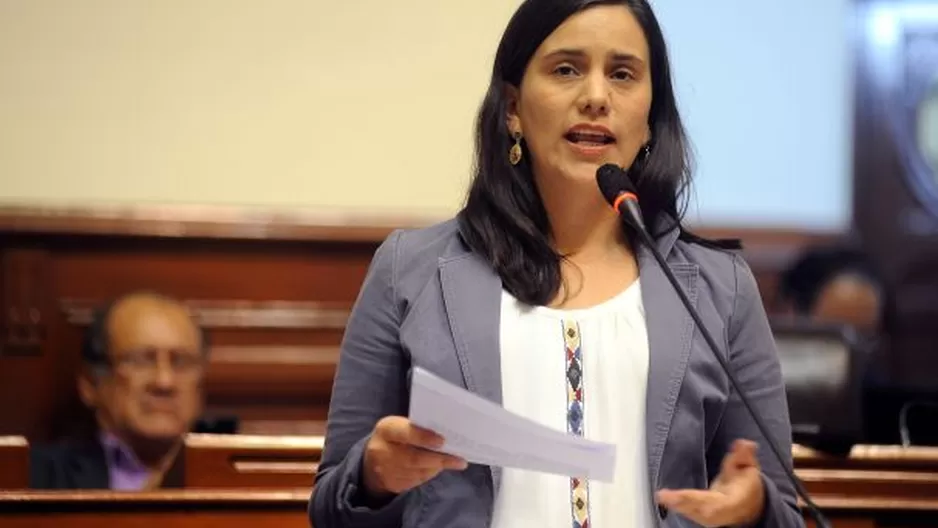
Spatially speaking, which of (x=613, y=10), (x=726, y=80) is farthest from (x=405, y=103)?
(x=613, y=10)

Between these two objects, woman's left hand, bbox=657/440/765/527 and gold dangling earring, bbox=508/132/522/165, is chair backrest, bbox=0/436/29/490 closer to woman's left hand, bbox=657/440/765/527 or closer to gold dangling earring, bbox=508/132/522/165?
gold dangling earring, bbox=508/132/522/165

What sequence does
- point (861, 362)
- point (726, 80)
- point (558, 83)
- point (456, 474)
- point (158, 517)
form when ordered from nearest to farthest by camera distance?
point (456, 474) → point (558, 83) → point (158, 517) → point (861, 362) → point (726, 80)

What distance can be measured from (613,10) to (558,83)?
0.34 ft

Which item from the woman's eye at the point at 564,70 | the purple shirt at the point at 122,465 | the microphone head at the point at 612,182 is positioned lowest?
the purple shirt at the point at 122,465

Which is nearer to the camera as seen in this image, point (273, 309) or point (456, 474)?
point (456, 474)

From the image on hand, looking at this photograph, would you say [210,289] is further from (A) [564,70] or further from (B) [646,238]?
(B) [646,238]

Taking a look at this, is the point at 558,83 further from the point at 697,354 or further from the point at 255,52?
the point at 255,52

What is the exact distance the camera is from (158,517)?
2.19 metres

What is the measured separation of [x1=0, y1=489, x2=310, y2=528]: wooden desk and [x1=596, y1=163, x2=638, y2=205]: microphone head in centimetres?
79

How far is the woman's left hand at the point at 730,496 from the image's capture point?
150 cm

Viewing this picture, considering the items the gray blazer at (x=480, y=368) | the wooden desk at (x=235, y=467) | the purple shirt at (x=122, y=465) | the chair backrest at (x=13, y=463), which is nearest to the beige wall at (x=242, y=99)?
the purple shirt at (x=122, y=465)

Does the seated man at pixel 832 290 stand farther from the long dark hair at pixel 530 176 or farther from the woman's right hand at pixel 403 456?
the woman's right hand at pixel 403 456

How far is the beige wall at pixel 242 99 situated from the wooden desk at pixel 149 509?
73.2 inches

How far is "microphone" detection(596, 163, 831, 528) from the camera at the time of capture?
1567mm
